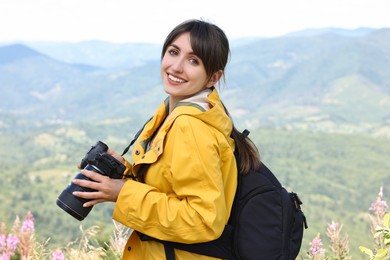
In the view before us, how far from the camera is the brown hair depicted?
1767mm

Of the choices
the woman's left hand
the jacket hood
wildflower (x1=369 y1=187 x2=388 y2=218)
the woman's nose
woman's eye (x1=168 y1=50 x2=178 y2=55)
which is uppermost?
woman's eye (x1=168 y1=50 x2=178 y2=55)

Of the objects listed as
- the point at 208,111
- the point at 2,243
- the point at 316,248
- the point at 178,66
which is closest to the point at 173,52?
the point at 178,66

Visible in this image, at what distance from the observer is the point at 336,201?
102750mm

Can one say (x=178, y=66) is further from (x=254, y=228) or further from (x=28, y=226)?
(x=28, y=226)

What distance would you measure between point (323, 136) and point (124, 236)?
156 meters

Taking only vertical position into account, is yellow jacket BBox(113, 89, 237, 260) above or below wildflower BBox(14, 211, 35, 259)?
above

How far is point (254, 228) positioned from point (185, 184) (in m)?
0.31

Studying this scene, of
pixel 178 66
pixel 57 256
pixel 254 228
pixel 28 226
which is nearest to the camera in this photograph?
pixel 254 228

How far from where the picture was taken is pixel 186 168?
1.55m

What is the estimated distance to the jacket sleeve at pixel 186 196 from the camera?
1.55m

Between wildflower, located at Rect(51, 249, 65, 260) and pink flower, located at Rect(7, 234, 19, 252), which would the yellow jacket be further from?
pink flower, located at Rect(7, 234, 19, 252)

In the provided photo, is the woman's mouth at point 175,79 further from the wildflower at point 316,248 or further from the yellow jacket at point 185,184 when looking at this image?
the wildflower at point 316,248

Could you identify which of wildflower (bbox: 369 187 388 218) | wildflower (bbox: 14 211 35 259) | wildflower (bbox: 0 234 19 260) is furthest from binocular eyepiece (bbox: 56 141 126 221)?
wildflower (bbox: 369 187 388 218)

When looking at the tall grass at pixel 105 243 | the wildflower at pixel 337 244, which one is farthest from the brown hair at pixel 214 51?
the wildflower at pixel 337 244
